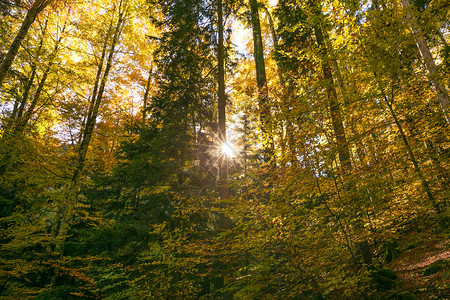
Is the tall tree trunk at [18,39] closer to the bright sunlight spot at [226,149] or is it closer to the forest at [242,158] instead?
the forest at [242,158]

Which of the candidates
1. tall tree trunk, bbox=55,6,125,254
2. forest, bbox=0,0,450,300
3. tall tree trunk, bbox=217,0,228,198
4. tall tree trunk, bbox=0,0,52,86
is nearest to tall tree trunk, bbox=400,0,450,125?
forest, bbox=0,0,450,300

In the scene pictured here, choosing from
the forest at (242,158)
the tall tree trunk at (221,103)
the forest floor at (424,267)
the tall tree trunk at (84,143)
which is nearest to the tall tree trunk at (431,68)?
the forest at (242,158)

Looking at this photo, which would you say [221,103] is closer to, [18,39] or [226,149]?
[226,149]

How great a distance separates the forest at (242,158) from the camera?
13.4 feet

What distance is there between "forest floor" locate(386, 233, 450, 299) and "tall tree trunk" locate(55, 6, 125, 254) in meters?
10.8

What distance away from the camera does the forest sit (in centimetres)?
410

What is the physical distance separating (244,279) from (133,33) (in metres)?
13.4

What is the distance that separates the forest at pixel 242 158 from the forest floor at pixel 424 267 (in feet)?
0.21

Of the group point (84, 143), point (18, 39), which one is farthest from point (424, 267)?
point (18, 39)

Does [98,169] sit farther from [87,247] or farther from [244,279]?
[244,279]

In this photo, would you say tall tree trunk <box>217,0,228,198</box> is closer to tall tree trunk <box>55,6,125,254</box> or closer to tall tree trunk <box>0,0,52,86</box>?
tall tree trunk <box>0,0,52,86</box>

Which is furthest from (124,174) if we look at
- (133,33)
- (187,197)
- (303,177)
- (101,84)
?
(133,33)

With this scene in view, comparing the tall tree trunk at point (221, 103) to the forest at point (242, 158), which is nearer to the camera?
the forest at point (242, 158)

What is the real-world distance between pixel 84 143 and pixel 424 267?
1325 centimetres
